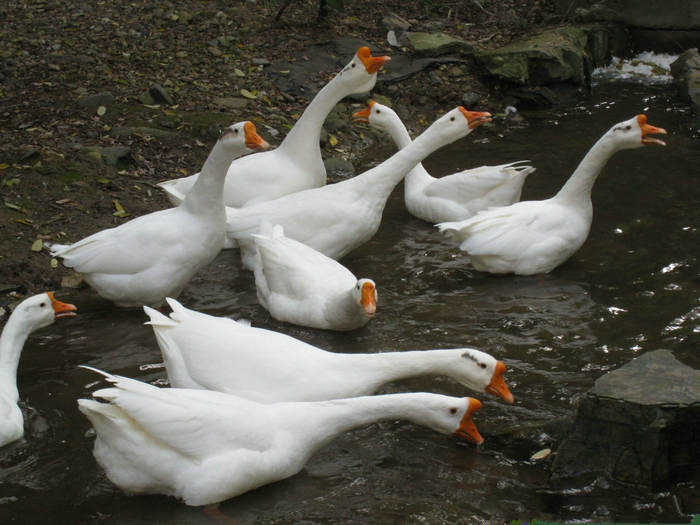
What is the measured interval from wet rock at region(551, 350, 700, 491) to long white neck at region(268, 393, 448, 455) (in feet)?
2.61

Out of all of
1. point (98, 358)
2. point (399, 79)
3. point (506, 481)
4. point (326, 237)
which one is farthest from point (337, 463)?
point (399, 79)

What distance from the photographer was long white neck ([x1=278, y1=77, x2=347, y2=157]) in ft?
24.2

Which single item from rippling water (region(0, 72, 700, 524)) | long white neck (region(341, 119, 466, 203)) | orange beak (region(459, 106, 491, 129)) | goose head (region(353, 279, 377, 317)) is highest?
orange beak (region(459, 106, 491, 129))

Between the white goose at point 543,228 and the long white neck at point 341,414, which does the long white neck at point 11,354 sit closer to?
the long white neck at point 341,414

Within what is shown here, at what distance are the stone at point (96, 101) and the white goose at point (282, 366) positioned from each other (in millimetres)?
5038

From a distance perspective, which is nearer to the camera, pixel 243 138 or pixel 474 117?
pixel 243 138

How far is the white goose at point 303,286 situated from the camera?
5.56 m

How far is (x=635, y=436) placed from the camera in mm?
3779

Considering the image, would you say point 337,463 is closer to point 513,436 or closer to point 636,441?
point 513,436

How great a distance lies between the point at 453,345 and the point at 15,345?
2844mm

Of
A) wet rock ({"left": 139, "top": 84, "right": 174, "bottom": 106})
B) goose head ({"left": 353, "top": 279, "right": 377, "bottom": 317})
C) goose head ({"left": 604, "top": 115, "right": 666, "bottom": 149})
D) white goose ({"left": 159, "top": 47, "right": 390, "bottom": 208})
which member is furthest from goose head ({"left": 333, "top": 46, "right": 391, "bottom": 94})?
goose head ({"left": 353, "top": 279, "right": 377, "bottom": 317})

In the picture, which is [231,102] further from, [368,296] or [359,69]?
[368,296]

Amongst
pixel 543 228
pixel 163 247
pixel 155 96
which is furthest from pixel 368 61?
pixel 155 96

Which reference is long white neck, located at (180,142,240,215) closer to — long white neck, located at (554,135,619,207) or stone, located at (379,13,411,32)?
long white neck, located at (554,135,619,207)
